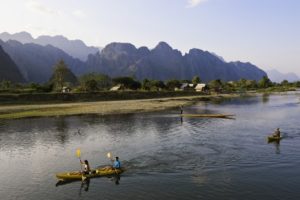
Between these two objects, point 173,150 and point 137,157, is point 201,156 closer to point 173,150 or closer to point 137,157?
point 173,150

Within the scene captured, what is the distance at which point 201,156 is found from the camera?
1613 inches

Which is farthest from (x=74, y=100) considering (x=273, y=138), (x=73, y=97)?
(x=273, y=138)

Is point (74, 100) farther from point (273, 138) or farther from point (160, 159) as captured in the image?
point (160, 159)

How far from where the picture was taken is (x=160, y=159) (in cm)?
4006

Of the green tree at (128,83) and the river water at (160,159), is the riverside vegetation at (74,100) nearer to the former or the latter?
the green tree at (128,83)

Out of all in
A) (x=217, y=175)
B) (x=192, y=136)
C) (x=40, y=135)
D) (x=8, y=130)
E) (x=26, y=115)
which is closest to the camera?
(x=217, y=175)

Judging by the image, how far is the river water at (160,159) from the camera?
95.7 ft

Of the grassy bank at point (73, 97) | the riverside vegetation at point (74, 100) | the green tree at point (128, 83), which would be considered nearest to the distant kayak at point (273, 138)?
the riverside vegetation at point (74, 100)

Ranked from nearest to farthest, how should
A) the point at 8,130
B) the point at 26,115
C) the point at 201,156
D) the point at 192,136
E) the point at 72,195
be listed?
the point at 72,195 → the point at 201,156 → the point at 192,136 → the point at 8,130 → the point at 26,115

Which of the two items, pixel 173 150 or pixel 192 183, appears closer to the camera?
pixel 192 183

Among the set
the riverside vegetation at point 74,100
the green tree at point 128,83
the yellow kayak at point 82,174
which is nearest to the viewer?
the yellow kayak at point 82,174

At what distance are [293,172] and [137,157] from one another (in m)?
18.1

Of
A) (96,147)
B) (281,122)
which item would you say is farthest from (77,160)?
(281,122)

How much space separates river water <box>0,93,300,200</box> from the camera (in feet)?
95.7
